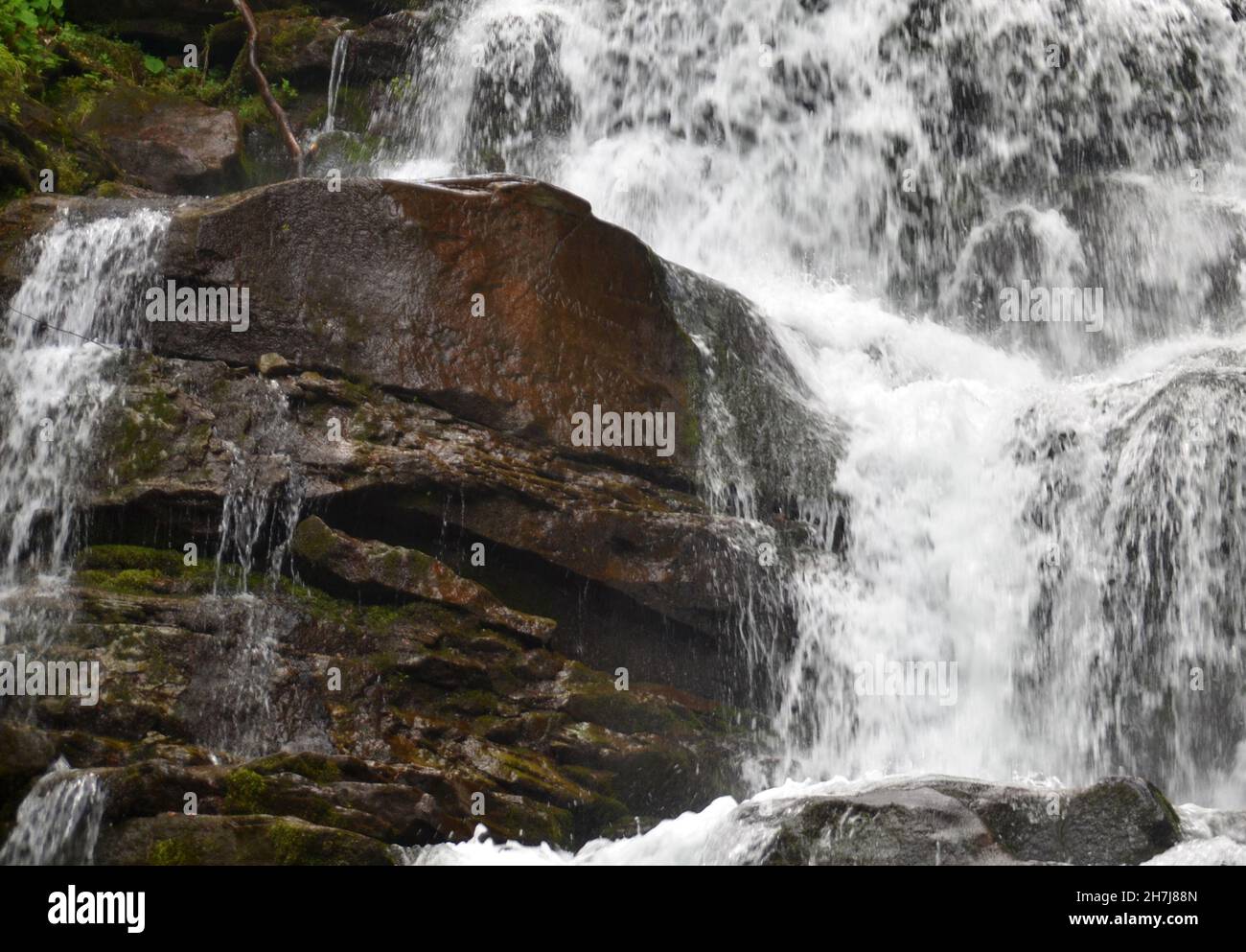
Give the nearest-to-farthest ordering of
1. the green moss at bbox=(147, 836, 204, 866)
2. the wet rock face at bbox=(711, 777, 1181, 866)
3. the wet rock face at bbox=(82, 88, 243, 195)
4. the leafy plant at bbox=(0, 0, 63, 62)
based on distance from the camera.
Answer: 1. the wet rock face at bbox=(711, 777, 1181, 866)
2. the green moss at bbox=(147, 836, 204, 866)
3. the wet rock face at bbox=(82, 88, 243, 195)
4. the leafy plant at bbox=(0, 0, 63, 62)

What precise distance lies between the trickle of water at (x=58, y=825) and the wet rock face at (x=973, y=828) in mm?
3430

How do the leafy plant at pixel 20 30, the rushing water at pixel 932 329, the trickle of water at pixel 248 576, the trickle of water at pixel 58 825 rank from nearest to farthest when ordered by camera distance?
the trickle of water at pixel 58 825 → the trickle of water at pixel 248 576 → the rushing water at pixel 932 329 → the leafy plant at pixel 20 30

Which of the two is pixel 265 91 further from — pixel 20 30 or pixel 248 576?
pixel 248 576

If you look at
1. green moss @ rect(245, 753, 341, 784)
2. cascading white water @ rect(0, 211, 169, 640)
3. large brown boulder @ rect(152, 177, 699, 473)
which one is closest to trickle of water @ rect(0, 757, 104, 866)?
green moss @ rect(245, 753, 341, 784)

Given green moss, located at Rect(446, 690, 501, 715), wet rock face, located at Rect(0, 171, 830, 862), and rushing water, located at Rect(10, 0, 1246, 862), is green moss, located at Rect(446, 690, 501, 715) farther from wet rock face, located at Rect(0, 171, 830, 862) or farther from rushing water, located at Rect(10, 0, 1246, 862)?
rushing water, located at Rect(10, 0, 1246, 862)

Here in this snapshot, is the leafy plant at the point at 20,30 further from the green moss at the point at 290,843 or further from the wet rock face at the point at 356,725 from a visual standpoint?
the green moss at the point at 290,843

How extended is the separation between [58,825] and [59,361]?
4154 millimetres

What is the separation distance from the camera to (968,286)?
14.6m

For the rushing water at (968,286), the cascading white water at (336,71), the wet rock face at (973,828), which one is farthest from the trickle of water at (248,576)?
the cascading white water at (336,71)

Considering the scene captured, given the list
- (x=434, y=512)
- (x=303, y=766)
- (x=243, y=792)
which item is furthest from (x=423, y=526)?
(x=243, y=792)

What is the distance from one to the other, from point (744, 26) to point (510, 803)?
11.3m

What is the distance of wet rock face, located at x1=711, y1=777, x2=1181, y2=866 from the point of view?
6.43 m

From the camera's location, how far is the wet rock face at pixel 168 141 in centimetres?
1369

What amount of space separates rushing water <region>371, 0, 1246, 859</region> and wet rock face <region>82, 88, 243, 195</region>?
76.6 inches
